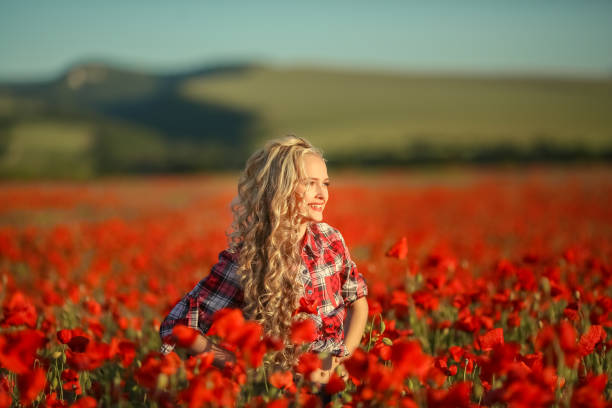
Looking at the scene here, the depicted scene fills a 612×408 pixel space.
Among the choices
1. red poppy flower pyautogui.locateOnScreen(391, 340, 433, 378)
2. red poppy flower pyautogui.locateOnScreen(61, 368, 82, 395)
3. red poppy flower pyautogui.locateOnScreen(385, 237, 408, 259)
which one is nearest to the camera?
red poppy flower pyautogui.locateOnScreen(391, 340, 433, 378)

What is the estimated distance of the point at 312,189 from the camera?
6.24 ft

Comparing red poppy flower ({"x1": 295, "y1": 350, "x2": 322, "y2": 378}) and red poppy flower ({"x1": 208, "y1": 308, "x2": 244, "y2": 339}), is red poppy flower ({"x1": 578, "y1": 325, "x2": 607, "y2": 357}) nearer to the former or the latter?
red poppy flower ({"x1": 295, "y1": 350, "x2": 322, "y2": 378})

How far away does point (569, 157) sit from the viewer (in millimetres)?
22250

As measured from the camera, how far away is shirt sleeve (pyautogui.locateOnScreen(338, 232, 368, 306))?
6.60 ft

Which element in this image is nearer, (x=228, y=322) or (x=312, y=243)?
(x=228, y=322)

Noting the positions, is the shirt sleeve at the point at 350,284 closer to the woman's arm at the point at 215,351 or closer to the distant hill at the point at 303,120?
the woman's arm at the point at 215,351

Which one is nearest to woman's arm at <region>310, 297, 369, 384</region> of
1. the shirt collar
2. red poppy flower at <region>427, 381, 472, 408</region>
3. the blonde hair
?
the blonde hair

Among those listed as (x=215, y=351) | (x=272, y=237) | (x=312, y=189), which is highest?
(x=312, y=189)

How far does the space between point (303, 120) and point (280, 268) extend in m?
40.7

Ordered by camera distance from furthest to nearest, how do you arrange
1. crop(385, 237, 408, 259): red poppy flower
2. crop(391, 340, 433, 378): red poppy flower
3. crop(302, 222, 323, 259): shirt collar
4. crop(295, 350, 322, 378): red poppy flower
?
crop(385, 237, 408, 259): red poppy flower < crop(302, 222, 323, 259): shirt collar < crop(295, 350, 322, 378): red poppy flower < crop(391, 340, 433, 378): red poppy flower

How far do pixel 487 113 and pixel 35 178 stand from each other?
31112mm

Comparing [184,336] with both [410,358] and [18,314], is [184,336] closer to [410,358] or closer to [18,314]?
[410,358]

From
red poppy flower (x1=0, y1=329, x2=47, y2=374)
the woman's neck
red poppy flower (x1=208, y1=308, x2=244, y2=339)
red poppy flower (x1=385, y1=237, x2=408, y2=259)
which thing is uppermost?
the woman's neck

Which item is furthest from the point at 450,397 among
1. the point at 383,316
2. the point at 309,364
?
the point at 383,316
